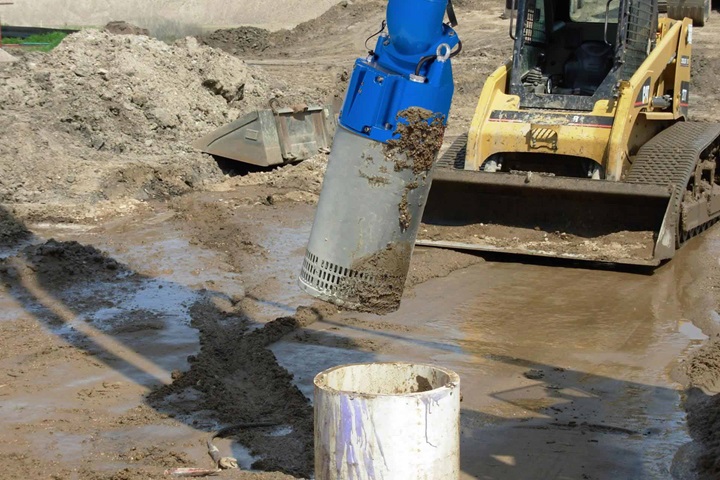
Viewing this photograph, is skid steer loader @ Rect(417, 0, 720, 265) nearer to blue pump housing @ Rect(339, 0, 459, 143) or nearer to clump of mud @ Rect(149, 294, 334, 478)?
clump of mud @ Rect(149, 294, 334, 478)

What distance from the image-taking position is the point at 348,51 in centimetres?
2803

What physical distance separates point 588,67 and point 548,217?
1.99m

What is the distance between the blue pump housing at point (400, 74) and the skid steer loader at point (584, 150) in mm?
4690

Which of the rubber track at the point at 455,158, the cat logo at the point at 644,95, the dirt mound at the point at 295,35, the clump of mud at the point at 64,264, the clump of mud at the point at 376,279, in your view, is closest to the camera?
the clump of mud at the point at 376,279

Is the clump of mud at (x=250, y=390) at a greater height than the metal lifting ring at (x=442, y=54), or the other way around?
the metal lifting ring at (x=442, y=54)

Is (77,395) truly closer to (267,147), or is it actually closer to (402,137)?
(402,137)

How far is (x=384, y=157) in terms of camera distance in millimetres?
4480

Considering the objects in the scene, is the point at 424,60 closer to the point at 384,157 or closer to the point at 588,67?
the point at 384,157

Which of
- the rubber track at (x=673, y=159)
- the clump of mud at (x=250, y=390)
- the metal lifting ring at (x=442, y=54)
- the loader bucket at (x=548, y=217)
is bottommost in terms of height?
the clump of mud at (x=250, y=390)

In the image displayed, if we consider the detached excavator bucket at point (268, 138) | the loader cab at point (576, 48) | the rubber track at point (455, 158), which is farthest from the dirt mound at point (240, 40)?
the rubber track at point (455, 158)

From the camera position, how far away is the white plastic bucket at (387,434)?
3.68 m

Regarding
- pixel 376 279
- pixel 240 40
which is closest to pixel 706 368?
pixel 376 279

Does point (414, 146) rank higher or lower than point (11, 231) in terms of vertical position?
higher

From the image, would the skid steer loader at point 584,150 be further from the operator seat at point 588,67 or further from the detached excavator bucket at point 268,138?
the detached excavator bucket at point 268,138
